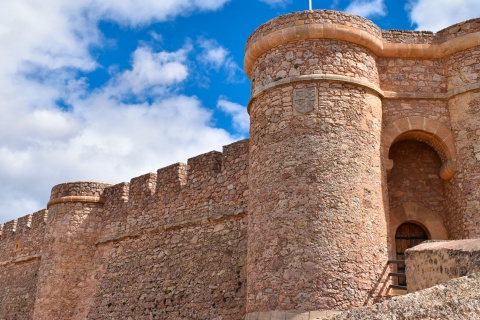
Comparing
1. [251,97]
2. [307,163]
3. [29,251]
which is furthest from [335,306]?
[29,251]

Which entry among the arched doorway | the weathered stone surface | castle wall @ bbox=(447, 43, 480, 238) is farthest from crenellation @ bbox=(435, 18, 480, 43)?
the weathered stone surface

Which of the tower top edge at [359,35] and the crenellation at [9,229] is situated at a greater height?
the tower top edge at [359,35]

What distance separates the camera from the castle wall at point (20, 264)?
1602cm

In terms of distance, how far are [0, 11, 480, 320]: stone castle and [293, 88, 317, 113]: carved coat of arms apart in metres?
0.02

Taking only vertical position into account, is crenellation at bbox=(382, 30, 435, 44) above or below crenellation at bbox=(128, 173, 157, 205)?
above

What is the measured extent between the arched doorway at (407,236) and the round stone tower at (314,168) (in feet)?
3.51

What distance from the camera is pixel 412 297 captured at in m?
3.64

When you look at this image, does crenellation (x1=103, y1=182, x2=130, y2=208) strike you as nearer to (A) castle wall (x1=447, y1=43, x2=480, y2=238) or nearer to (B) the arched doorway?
(B) the arched doorway

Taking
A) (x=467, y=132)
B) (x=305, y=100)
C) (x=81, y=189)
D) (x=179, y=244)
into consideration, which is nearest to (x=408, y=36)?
(x=467, y=132)

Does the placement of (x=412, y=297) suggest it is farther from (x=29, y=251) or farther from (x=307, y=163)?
(x=29, y=251)

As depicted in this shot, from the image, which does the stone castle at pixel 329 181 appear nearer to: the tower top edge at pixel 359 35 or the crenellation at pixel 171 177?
the tower top edge at pixel 359 35

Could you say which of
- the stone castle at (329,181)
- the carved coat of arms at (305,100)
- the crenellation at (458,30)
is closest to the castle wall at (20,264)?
the stone castle at (329,181)

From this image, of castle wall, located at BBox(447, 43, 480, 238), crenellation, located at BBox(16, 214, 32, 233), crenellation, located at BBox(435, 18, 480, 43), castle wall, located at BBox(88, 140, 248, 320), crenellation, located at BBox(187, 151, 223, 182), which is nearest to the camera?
castle wall, located at BBox(447, 43, 480, 238)

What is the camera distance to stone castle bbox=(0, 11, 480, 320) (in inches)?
315
